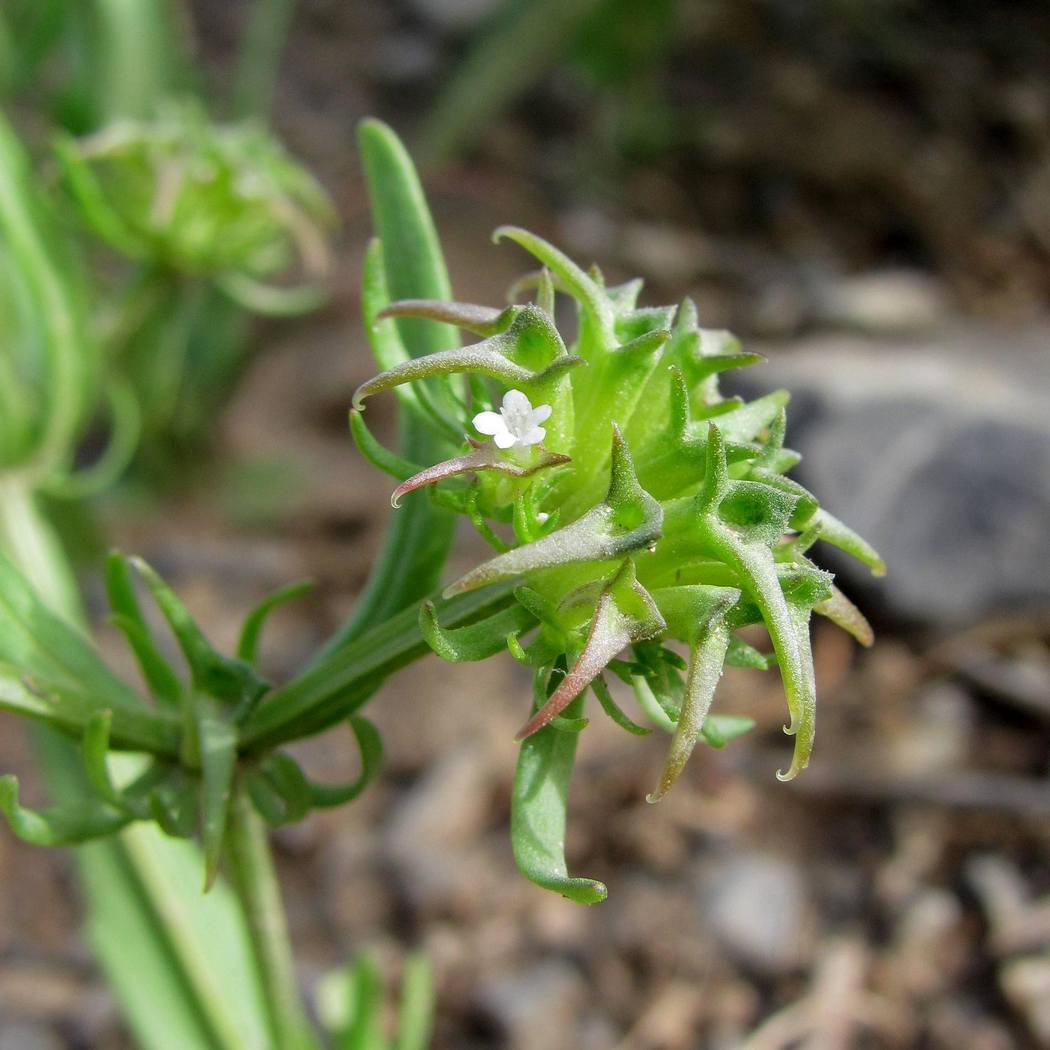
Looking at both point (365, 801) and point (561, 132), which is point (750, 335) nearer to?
point (561, 132)

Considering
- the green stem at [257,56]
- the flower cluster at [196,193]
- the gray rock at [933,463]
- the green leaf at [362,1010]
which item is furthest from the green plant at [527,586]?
the green stem at [257,56]

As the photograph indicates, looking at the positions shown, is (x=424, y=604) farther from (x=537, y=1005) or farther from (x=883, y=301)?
(x=883, y=301)

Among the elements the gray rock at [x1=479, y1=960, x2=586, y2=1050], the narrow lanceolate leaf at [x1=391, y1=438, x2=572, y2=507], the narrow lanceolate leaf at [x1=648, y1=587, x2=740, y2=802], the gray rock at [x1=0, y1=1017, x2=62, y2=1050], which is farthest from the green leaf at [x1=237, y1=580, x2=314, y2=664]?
the gray rock at [x1=0, y1=1017, x2=62, y2=1050]

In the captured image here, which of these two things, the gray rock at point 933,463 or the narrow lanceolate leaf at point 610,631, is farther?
the gray rock at point 933,463

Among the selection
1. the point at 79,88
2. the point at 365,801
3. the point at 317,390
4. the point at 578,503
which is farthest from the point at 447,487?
the point at 317,390

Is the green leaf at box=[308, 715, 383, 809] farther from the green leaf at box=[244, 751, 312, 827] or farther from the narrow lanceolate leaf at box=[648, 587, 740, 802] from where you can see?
the narrow lanceolate leaf at box=[648, 587, 740, 802]

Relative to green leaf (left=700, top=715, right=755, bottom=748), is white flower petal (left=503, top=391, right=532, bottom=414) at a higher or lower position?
higher

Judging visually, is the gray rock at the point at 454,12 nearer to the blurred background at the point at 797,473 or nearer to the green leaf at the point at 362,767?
the blurred background at the point at 797,473
